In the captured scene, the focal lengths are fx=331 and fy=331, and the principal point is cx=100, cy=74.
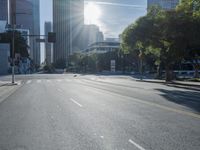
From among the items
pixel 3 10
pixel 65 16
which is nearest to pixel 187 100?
pixel 3 10

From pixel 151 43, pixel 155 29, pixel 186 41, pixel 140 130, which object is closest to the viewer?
pixel 140 130

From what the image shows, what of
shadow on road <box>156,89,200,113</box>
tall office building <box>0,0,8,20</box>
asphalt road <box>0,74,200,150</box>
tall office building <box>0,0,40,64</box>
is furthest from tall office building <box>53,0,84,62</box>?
asphalt road <box>0,74,200,150</box>

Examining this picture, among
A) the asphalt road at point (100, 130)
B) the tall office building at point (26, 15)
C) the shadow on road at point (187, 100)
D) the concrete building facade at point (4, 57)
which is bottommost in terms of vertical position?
the shadow on road at point (187, 100)

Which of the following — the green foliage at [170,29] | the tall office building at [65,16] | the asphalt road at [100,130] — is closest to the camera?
the asphalt road at [100,130]

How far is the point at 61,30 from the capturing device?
148125 mm

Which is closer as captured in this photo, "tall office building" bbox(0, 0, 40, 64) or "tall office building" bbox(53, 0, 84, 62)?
"tall office building" bbox(0, 0, 40, 64)

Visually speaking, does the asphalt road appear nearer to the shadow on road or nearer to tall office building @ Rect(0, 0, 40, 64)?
the shadow on road

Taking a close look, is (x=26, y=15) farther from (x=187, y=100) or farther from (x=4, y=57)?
(x=187, y=100)

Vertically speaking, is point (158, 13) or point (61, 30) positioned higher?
point (61, 30)

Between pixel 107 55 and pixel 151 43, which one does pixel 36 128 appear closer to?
pixel 151 43

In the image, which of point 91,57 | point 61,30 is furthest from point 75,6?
point 91,57

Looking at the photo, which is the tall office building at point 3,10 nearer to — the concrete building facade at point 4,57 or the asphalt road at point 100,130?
the concrete building facade at point 4,57

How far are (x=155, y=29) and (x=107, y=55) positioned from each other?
96879 millimetres

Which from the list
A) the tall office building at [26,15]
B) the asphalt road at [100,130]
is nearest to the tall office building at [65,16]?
the tall office building at [26,15]
